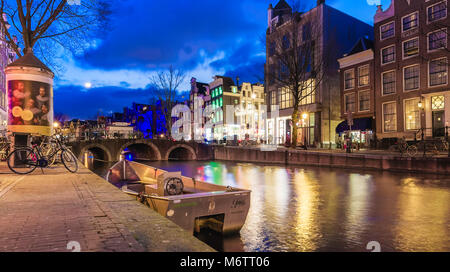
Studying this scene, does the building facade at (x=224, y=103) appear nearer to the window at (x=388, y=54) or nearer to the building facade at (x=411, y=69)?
the building facade at (x=411, y=69)

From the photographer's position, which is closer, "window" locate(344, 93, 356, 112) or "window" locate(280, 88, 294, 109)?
"window" locate(344, 93, 356, 112)

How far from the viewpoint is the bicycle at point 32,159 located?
993cm

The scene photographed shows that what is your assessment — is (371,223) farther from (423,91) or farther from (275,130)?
(275,130)

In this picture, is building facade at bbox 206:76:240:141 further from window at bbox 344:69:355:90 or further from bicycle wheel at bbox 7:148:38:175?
bicycle wheel at bbox 7:148:38:175

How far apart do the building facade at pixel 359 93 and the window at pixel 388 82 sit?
1284mm

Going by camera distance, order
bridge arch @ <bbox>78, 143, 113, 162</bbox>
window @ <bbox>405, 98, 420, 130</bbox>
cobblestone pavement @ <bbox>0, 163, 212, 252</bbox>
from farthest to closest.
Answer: bridge arch @ <bbox>78, 143, 113, 162</bbox> → window @ <bbox>405, 98, 420, 130</bbox> → cobblestone pavement @ <bbox>0, 163, 212, 252</bbox>

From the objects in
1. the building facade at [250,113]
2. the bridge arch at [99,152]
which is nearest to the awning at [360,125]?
the building facade at [250,113]

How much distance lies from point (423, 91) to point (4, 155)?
99.9 ft

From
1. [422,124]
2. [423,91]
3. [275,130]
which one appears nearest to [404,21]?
[423,91]

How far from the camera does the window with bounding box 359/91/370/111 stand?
1341 inches

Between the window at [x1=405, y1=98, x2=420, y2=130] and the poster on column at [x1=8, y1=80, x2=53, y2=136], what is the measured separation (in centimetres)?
2882

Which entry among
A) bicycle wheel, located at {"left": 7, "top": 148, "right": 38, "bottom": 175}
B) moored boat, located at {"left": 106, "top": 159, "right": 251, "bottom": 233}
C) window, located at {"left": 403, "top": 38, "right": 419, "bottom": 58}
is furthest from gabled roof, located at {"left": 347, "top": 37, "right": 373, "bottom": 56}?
bicycle wheel, located at {"left": 7, "top": 148, "right": 38, "bottom": 175}

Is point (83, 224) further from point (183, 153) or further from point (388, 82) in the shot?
point (183, 153)

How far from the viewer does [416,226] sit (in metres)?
9.41
